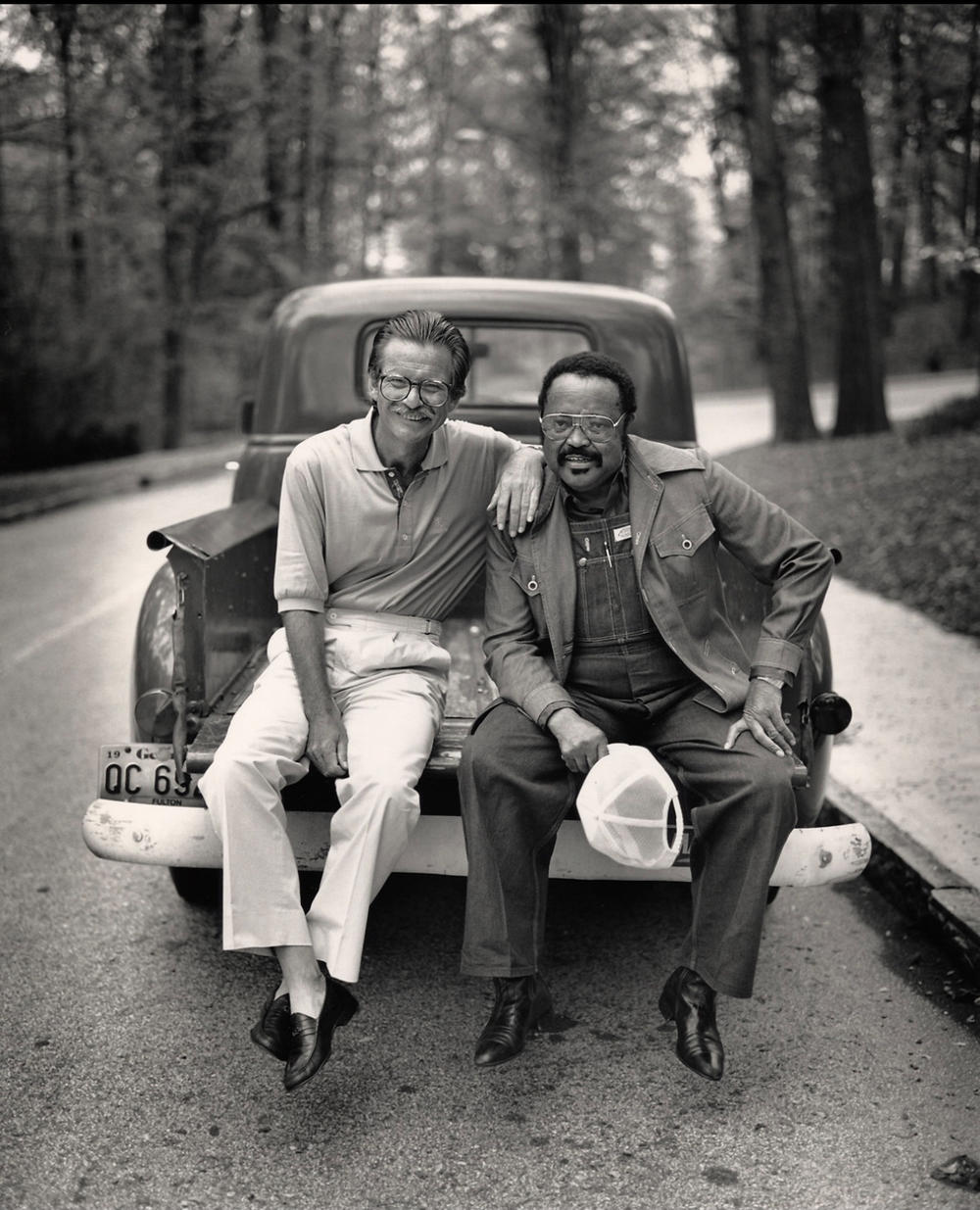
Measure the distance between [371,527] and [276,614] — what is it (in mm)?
1016

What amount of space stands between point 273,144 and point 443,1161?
26.4m

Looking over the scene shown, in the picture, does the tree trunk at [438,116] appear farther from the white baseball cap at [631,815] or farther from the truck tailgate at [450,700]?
the white baseball cap at [631,815]

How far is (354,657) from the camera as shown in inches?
139

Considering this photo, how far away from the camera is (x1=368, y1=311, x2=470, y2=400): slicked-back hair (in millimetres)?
3453

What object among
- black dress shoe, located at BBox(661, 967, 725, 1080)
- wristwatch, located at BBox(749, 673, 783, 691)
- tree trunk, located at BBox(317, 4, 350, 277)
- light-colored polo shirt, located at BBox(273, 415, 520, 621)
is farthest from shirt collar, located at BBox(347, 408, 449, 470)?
tree trunk, located at BBox(317, 4, 350, 277)

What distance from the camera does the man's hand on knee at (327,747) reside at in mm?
3270

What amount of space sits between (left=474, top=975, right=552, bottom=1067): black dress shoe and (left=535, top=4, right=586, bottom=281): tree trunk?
77.5ft

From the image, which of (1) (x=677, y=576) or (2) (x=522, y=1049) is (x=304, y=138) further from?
(2) (x=522, y=1049)

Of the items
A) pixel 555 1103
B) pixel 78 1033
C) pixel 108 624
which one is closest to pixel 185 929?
pixel 78 1033

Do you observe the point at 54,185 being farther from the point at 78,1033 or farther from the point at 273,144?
the point at 78,1033

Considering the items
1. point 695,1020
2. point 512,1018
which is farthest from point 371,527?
point 695,1020

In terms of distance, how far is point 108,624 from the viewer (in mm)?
8328

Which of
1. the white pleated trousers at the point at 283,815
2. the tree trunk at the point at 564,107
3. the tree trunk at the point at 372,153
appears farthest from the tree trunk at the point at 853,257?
the white pleated trousers at the point at 283,815

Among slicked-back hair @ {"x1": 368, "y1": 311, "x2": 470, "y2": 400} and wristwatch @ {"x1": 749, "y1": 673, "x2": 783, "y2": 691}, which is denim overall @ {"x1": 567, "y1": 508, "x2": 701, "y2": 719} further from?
slicked-back hair @ {"x1": 368, "y1": 311, "x2": 470, "y2": 400}
